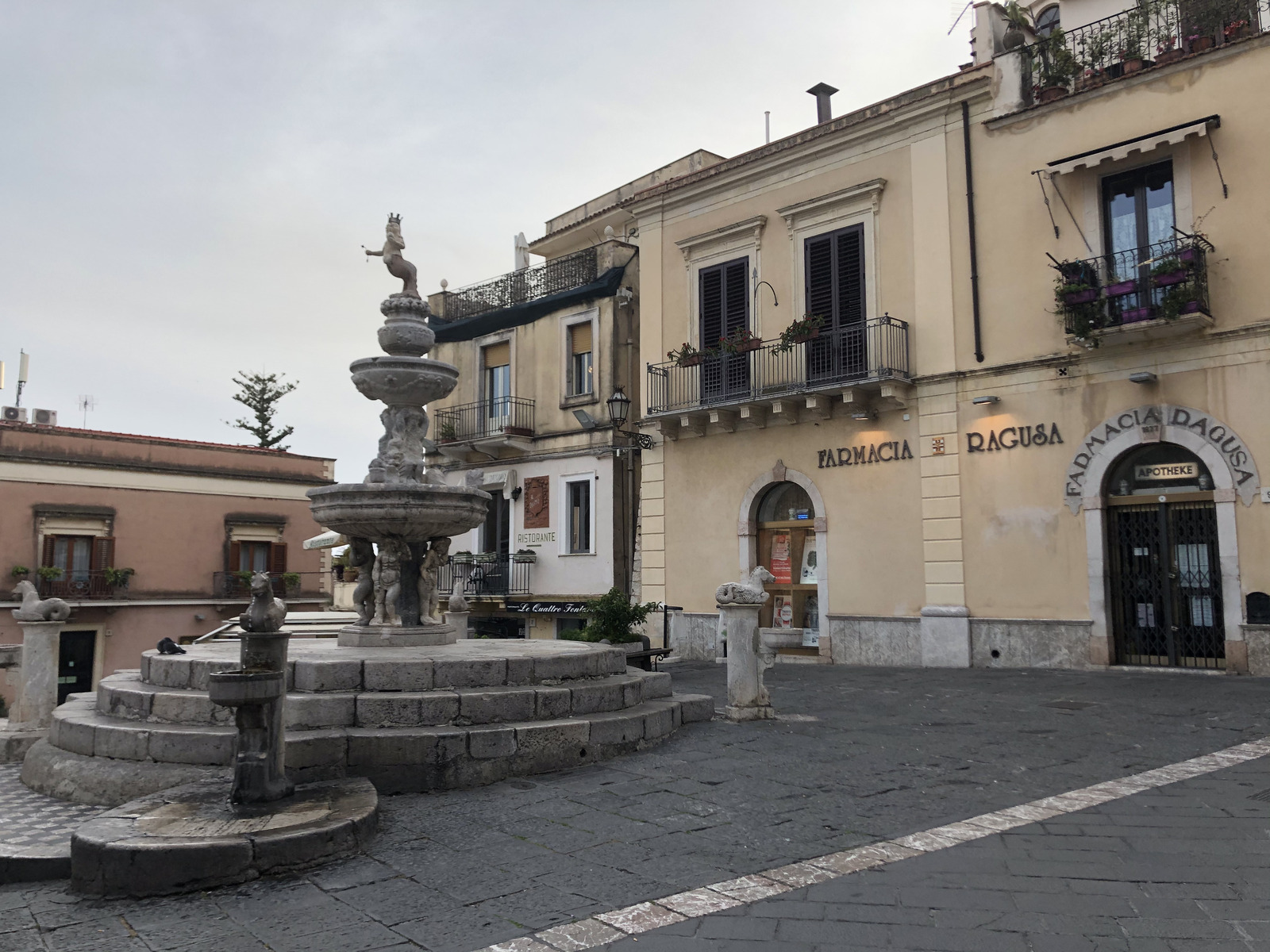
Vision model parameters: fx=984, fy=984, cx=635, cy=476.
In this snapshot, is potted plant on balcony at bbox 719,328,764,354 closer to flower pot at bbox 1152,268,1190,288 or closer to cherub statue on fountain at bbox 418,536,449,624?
flower pot at bbox 1152,268,1190,288

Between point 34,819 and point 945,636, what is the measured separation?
40.9 feet

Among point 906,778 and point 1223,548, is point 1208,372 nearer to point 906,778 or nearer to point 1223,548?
point 1223,548

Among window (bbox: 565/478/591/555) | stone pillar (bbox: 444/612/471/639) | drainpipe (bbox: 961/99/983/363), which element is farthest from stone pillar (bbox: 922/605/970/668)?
window (bbox: 565/478/591/555)

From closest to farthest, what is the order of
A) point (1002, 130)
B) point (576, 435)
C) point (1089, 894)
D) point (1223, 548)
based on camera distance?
point (1089, 894) → point (1223, 548) → point (1002, 130) → point (576, 435)

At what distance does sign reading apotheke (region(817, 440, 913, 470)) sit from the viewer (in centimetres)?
1619

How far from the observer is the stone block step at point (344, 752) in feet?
20.9

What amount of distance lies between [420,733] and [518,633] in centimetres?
1723

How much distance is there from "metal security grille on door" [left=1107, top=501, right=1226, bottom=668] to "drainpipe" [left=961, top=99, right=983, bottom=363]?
3.22 metres

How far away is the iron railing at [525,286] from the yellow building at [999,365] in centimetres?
427

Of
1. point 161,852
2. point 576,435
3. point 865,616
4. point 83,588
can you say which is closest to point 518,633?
point 576,435

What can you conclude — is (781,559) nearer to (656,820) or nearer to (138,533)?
(656,820)

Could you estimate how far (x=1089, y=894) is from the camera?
412 centimetres

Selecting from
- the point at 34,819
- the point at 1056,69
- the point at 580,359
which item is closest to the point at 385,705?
the point at 34,819

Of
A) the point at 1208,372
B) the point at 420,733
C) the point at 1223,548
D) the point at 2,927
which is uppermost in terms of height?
the point at 1208,372
